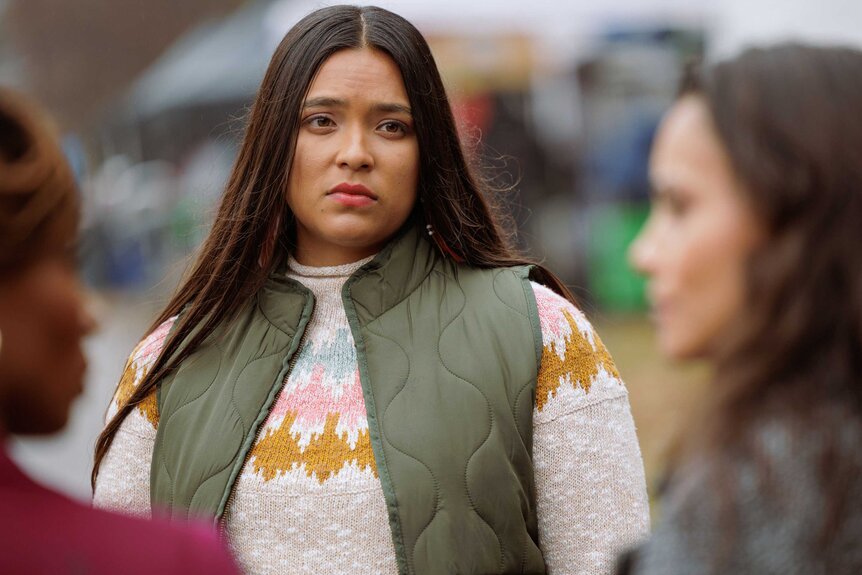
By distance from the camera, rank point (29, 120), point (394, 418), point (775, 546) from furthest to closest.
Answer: point (394, 418), point (29, 120), point (775, 546)

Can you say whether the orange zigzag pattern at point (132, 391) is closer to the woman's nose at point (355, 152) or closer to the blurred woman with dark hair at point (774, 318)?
the woman's nose at point (355, 152)

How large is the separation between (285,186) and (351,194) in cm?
18

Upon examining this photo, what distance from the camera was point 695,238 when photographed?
4.81 ft

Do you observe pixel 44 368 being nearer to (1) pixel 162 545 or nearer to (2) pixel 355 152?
(1) pixel 162 545

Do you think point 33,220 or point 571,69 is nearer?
point 33,220

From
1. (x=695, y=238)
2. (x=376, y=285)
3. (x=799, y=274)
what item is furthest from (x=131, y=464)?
(x=799, y=274)

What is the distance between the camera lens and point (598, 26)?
1195 cm

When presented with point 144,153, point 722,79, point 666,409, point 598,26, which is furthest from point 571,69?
point 722,79

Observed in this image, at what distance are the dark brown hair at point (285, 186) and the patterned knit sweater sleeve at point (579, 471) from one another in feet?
1.17

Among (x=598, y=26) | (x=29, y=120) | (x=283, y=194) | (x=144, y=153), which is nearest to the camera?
(x=29, y=120)

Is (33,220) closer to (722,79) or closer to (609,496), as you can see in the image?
(722,79)

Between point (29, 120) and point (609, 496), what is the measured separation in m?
1.49

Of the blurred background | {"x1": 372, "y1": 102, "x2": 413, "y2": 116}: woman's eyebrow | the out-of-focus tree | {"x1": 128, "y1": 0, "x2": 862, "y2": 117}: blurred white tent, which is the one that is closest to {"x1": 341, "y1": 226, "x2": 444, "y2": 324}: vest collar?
{"x1": 372, "y1": 102, "x2": 413, "y2": 116}: woman's eyebrow

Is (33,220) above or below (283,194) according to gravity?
above
